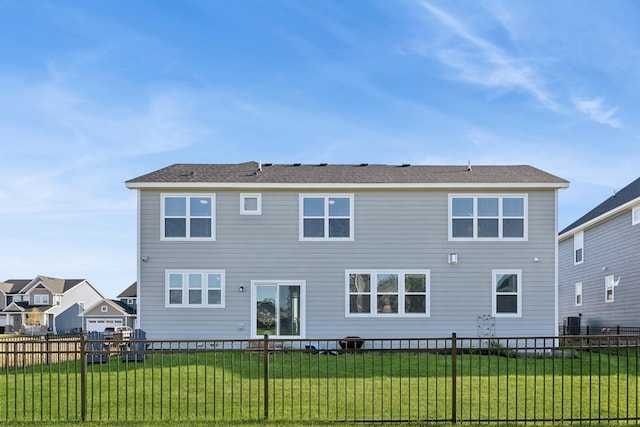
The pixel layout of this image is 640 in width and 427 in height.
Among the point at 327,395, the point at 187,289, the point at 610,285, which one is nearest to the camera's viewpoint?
the point at 327,395

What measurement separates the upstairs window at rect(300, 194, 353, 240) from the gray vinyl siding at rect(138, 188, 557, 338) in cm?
18

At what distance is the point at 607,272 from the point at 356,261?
1089 centimetres

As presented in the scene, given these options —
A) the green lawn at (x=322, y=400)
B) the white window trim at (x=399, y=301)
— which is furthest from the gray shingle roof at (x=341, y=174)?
the green lawn at (x=322, y=400)

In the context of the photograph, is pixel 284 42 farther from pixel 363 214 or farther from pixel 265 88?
pixel 363 214

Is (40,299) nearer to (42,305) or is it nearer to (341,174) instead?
(42,305)

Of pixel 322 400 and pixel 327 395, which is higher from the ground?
A: pixel 327 395

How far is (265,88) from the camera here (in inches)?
634

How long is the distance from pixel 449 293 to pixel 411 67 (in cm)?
646

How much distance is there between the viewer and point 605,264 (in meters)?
23.4

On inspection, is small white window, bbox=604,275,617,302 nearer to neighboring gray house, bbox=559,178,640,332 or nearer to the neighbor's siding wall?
neighboring gray house, bbox=559,178,640,332

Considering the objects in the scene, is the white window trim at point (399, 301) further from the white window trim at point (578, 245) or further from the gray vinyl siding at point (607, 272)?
the white window trim at point (578, 245)

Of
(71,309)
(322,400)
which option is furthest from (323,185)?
(71,309)

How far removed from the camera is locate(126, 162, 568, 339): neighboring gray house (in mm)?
17938

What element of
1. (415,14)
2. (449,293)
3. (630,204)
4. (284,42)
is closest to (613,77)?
(630,204)
